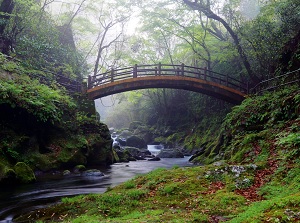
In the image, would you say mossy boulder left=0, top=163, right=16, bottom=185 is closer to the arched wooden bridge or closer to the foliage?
the foliage

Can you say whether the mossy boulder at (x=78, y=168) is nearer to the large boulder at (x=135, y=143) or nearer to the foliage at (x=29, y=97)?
the foliage at (x=29, y=97)

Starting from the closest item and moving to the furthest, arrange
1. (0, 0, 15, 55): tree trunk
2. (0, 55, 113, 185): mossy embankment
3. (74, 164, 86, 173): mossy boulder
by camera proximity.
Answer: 1. (0, 55, 113, 185): mossy embankment
2. (74, 164, 86, 173): mossy boulder
3. (0, 0, 15, 55): tree trunk

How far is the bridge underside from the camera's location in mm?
19359

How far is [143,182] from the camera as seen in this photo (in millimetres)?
7574

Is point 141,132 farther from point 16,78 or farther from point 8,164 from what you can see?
point 8,164

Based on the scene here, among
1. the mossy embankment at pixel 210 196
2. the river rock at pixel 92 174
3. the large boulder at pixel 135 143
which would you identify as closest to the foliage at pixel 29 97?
the river rock at pixel 92 174

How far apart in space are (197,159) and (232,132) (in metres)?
4.99

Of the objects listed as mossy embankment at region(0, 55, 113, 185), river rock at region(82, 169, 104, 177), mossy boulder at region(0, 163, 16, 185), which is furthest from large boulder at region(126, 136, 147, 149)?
mossy boulder at region(0, 163, 16, 185)

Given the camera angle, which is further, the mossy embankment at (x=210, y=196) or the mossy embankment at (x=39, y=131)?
the mossy embankment at (x=39, y=131)

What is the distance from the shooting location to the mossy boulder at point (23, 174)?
10.1 meters

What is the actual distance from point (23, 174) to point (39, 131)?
11.9ft

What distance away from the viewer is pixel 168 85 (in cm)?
2098

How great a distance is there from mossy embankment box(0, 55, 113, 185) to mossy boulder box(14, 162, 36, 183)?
37 mm

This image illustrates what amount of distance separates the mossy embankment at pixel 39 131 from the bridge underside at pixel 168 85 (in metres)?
3.24
